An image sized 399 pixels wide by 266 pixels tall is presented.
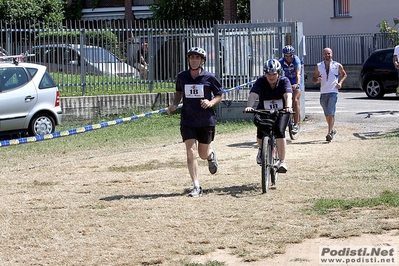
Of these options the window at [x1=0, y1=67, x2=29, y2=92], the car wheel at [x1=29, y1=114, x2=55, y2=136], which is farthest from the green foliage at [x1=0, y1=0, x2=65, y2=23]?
the window at [x1=0, y1=67, x2=29, y2=92]

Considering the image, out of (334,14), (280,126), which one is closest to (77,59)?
(280,126)

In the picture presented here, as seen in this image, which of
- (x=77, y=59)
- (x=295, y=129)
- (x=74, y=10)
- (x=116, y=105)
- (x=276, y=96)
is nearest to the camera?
(x=276, y=96)

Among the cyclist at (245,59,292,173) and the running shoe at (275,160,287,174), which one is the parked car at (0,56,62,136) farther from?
the running shoe at (275,160,287,174)

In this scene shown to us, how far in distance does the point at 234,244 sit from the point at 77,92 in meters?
13.7

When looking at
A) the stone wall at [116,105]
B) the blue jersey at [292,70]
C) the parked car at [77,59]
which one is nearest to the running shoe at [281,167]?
the blue jersey at [292,70]

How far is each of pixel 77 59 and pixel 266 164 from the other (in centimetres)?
1131

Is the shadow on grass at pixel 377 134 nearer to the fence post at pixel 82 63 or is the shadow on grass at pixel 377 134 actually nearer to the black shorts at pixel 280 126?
the black shorts at pixel 280 126

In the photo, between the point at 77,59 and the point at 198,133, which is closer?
the point at 198,133

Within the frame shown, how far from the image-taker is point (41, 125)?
16.9 meters

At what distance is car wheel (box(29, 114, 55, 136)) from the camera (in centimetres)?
1677

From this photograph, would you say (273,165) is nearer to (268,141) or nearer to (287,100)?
(268,141)

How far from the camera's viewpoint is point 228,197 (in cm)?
977

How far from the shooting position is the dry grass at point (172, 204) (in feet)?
24.5

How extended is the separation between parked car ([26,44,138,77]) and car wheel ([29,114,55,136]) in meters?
3.22
